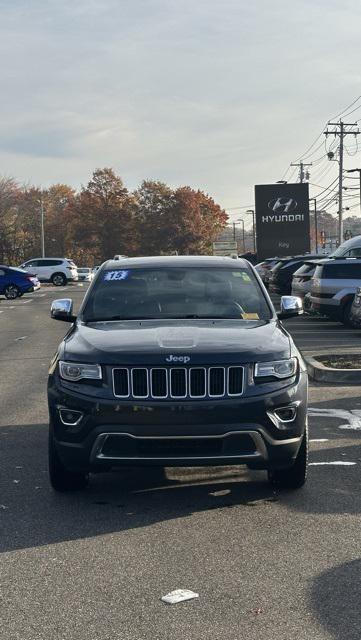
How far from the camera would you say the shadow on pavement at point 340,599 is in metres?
3.83

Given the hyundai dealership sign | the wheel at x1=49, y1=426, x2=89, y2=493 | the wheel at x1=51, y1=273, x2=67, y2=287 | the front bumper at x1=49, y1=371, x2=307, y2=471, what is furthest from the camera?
the wheel at x1=51, y1=273, x2=67, y2=287

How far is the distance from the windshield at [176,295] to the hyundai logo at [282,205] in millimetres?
44876

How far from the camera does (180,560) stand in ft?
15.6

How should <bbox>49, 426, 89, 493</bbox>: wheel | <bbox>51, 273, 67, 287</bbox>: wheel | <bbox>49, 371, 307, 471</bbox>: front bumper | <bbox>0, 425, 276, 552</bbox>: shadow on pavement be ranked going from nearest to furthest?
<bbox>0, 425, 276, 552</bbox>: shadow on pavement, <bbox>49, 371, 307, 471</bbox>: front bumper, <bbox>49, 426, 89, 493</bbox>: wheel, <bbox>51, 273, 67, 287</bbox>: wheel

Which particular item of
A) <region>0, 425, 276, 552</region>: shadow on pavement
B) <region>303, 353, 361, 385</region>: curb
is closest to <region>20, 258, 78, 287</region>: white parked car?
<region>303, 353, 361, 385</region>: curb

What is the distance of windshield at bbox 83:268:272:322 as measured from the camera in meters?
6.80

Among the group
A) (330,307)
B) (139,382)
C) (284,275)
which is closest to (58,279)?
(284,275)

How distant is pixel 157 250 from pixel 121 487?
93508mm

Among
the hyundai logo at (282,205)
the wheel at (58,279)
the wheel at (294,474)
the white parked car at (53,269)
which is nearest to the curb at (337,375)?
the wheel at (294,474)

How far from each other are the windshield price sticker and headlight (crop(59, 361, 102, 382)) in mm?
1548

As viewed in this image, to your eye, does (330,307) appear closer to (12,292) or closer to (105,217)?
(12,292)

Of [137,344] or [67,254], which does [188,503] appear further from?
[67,254]

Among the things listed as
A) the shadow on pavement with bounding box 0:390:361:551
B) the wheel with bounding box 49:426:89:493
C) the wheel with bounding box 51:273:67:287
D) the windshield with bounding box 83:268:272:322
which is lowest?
the wheel with bounding box 51:273:67:287

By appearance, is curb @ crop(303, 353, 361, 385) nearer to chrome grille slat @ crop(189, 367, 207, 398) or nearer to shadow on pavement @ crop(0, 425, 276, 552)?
shadow on pavement @ crop(0, 425, 276, 552)
